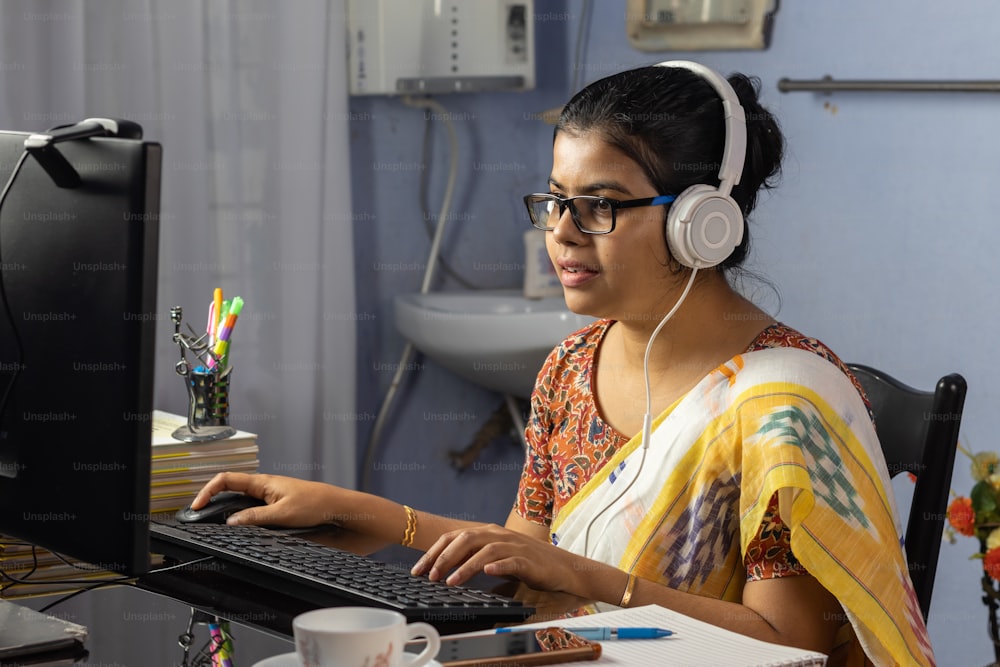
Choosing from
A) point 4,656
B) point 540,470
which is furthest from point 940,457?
point 4,656

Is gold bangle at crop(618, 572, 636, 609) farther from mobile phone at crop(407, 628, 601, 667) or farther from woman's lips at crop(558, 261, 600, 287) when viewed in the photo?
woman's lips at crop(558, 261, 600, 287)

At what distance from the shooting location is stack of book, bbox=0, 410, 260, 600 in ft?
3.52

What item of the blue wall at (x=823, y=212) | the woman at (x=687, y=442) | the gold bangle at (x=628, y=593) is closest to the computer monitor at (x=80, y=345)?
the woman at (x=687, y=442)

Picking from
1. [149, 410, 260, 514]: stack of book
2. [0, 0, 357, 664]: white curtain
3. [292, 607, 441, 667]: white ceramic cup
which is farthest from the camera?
[0, 0, 357, 664]: white curtain

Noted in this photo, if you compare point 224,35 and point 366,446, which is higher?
point 224,35

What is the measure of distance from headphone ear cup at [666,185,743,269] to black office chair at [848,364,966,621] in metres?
0.25

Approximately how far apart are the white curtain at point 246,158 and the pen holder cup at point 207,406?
0.78 meters

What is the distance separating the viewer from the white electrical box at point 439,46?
2678 mm

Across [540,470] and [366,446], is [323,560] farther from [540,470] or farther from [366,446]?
[366,446]

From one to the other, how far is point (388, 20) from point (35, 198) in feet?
6.28

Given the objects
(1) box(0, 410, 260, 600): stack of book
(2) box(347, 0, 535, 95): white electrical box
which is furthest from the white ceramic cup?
(2) box(347, 0, 535, 95): white electrical box

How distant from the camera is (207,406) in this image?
151 cm

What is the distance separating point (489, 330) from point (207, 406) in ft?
3.48

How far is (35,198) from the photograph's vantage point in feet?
2.85
